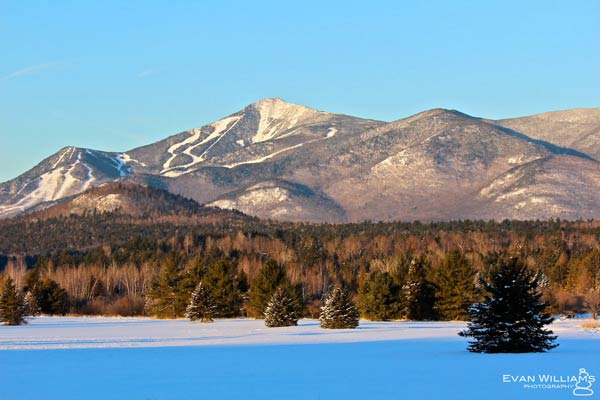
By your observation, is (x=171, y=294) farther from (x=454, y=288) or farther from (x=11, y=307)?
(x=454, y=288)

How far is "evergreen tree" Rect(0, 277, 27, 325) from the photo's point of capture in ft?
256

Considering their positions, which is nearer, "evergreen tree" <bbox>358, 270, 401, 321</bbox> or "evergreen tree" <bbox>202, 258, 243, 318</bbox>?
"evergreen tree" <bbox>358, 270, 401, 321</bbox>

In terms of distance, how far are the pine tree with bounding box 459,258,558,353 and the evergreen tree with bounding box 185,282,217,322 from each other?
45.0m

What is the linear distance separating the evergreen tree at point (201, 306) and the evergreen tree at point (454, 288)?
849 inches

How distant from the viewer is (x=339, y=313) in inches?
2621

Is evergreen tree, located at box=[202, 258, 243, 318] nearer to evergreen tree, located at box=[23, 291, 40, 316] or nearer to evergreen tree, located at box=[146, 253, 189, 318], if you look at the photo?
evergreen tree, located at box=[146, 253, 189, 318]

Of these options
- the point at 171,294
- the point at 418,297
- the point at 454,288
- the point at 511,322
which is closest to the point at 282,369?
Answer: the point at 511,322

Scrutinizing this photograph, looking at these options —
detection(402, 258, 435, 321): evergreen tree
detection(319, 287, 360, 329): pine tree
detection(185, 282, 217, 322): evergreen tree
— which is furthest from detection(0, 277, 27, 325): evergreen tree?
detection(402, 258, 435, 321): evergreen tree

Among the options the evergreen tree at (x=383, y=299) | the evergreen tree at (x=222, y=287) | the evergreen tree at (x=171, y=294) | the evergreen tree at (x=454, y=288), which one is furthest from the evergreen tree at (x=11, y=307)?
the evergreen tree at (x=454, y=288)

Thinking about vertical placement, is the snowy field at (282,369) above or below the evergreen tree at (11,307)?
below

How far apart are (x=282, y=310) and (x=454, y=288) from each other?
22.6m

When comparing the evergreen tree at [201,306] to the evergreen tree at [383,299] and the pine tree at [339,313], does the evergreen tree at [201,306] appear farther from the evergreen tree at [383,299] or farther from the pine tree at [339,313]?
the pine tree at [339,313]

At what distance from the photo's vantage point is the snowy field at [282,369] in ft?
88.5

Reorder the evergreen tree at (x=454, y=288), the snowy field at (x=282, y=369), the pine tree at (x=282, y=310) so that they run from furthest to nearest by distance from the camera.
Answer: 1. the evergreen tree at (x=454, y=288)
2. the pine tree at (x=282, y=310)
3. the snowy field at (x=282, y=369)
